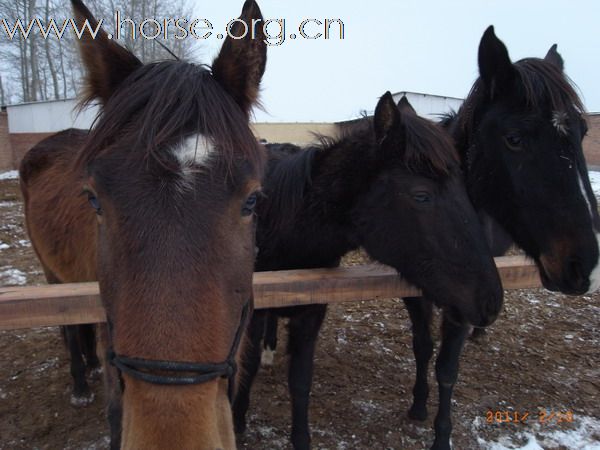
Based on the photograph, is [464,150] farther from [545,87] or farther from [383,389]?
[383,389]

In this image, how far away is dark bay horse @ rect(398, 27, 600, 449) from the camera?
224cm

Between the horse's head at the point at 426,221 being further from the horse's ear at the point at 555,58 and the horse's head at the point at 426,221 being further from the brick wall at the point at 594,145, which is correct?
the brick wall at the point at 594,145

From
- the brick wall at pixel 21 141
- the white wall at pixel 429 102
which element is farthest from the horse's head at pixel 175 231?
the white wall at pixel 429 102

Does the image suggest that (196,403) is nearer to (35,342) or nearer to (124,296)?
(124,296)

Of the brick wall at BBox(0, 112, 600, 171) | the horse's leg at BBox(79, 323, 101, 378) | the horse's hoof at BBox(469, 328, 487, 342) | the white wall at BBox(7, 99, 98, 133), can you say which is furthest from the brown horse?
the white wall at BBox(7, 99, 98, 133)

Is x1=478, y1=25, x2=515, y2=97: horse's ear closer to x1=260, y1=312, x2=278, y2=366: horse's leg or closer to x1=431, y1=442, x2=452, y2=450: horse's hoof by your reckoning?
x1=431, y1=442, x2=452, y2=450: horse's hoof

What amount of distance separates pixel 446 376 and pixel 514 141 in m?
1.86

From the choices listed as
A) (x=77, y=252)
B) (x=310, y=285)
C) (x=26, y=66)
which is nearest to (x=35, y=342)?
(x=77, y=252)

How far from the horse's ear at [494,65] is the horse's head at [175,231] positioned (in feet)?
6.03

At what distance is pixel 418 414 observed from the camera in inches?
134

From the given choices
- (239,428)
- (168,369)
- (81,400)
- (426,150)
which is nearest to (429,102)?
(426,150)

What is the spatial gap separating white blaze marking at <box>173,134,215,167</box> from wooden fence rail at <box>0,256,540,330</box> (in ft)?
3.63

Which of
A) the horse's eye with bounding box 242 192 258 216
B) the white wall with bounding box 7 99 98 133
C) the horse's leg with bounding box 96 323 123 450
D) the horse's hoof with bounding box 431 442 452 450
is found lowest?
the horse's hoof with bounding box 431 442 452 450

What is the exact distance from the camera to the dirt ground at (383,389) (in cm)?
315
